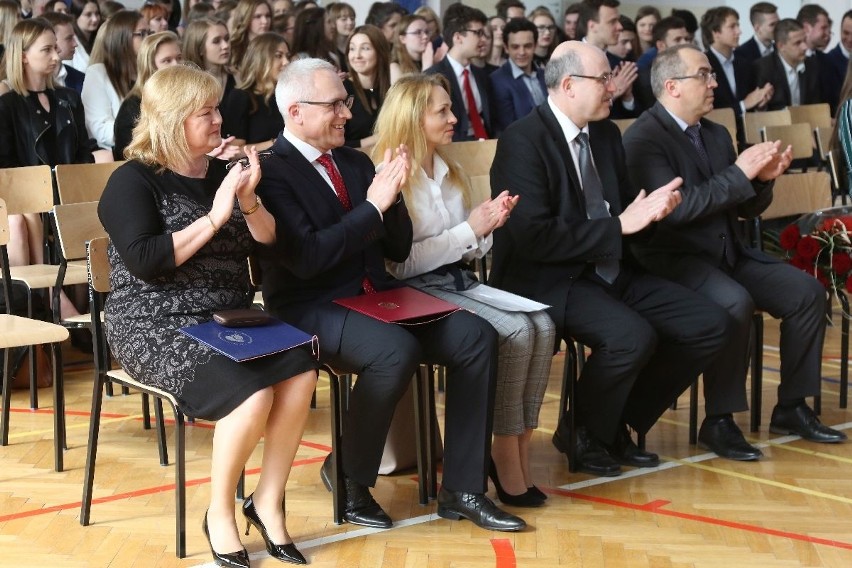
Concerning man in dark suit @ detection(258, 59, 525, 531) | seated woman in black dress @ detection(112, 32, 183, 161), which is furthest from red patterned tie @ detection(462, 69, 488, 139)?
man in dark suit @ detection(258, 59, 525, 531)

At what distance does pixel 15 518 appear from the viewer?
12.5 ft

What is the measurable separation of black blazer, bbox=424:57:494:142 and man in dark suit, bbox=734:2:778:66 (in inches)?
126

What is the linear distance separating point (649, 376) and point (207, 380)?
1.75 meters

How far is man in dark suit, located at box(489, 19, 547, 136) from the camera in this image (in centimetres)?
795

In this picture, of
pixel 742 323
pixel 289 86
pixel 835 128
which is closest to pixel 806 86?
pixel 835 128

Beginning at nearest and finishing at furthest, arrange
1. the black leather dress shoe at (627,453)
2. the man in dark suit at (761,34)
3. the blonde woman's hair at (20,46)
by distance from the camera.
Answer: the black leather dress shoe at (627,453) < the blonde woman's hair at (20,46) < the man in dark suit at (761,34)

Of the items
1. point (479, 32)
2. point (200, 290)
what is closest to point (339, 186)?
point (200, 290)

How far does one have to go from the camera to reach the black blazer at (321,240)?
3.68 meters

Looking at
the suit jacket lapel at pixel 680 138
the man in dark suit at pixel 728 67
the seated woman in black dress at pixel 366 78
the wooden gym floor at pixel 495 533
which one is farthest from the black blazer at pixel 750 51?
the wooden gym floor at pixel 495 533

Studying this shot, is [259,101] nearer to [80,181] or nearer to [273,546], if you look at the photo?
[80,181]

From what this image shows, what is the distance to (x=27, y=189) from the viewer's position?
5406 millimetres

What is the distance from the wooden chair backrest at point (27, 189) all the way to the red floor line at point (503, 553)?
2.80m

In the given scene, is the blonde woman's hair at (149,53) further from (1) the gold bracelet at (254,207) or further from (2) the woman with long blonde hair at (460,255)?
(1) the gold bracelet at (254,207)

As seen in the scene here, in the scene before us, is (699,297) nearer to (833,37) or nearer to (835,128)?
(835,128)
